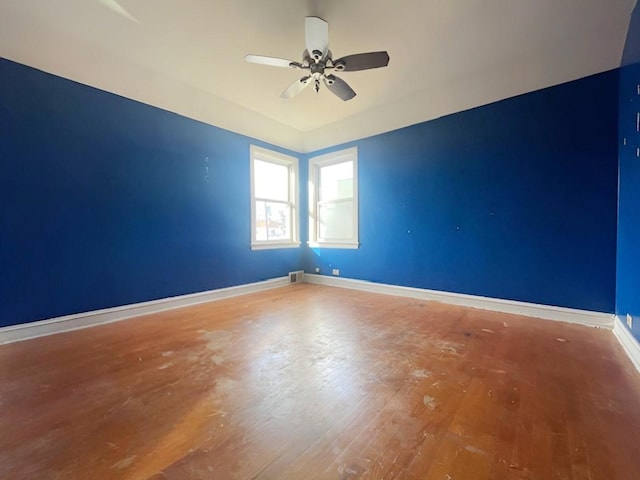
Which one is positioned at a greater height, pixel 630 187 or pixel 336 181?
pixel 336 181

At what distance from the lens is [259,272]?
14.6 feet

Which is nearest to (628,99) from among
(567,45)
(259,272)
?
(567,45)

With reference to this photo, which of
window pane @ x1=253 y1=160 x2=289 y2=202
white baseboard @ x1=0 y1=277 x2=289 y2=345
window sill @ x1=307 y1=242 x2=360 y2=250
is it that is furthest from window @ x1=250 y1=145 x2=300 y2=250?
white baseboard @ x1=0 y1=277 x2=289 y2=345

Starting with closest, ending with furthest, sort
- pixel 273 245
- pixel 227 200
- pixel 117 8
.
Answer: pixel 117 8, pixel 227 200, pixel 273 245

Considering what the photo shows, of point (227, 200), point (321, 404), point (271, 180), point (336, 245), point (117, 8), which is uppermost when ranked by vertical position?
point (117, 8)

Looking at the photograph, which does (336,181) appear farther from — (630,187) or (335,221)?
(630,187)

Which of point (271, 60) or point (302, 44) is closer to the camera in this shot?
point (271, 60)

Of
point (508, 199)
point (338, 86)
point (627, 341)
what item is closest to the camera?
point (627, 341)

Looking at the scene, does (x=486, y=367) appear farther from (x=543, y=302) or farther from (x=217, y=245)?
(x=217, y=245)

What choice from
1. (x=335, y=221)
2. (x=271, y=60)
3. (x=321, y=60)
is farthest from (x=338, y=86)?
(x=335, y=221)

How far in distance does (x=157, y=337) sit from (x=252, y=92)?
3.18m

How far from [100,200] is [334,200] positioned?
3.37 meters

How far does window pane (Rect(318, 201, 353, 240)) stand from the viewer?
15.4 ft

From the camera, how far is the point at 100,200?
2793 millimetres
